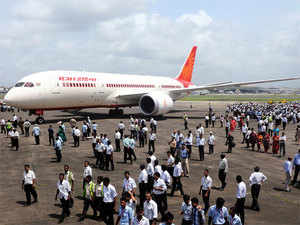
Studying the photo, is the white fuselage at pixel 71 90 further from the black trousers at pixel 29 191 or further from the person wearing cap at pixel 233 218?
the person wearing cap at pixel 233 218

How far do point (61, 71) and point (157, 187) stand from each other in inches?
942

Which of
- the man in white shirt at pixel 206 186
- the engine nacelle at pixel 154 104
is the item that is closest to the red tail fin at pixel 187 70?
the engine nacelle at pixel 154 104

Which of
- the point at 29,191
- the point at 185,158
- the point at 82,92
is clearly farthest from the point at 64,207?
the point at 82,92

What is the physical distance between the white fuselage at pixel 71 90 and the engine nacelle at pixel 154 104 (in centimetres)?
225

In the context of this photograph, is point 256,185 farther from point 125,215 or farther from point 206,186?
point 125,215

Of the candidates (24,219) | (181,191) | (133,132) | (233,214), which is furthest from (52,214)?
(133,132)

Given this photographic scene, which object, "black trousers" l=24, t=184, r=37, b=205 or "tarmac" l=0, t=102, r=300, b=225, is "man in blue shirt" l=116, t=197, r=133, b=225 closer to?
"tarmac" l=0, t=102, r=300, b=225

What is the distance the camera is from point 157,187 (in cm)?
949

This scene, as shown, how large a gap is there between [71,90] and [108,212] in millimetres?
23181

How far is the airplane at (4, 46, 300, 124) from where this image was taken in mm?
A: 27375

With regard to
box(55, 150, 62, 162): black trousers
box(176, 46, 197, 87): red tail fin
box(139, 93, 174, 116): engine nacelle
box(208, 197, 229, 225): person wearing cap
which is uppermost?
box(176, 46, 197, 87): red tail fin

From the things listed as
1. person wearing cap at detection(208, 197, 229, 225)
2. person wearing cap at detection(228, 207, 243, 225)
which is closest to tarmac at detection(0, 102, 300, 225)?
person wearing cap at detection(208, 197, 229, 225)

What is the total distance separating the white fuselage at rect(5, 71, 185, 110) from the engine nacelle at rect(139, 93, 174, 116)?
2248mm

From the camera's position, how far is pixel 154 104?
114 ft
